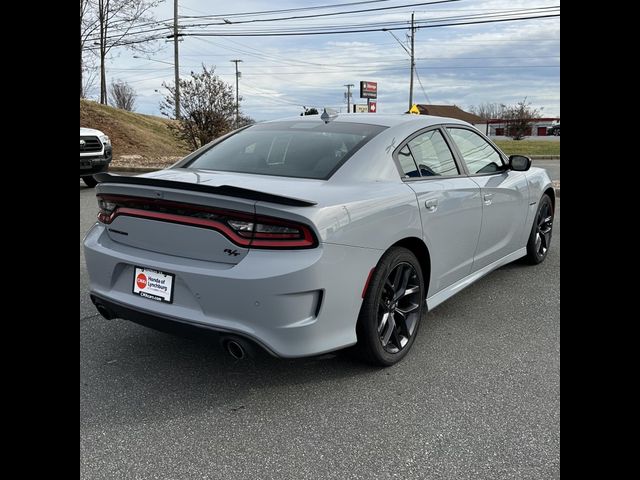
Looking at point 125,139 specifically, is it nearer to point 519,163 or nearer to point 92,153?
point 92,153

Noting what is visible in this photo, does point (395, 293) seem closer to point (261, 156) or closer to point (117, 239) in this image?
point (261, 156)

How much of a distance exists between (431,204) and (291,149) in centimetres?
96

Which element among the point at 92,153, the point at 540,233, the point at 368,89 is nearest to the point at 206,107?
the point at 92,153

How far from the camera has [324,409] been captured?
2805mm

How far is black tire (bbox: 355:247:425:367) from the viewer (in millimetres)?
3023

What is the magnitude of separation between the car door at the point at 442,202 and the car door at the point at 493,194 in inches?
6.0

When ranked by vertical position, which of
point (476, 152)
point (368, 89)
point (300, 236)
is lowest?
point (300, 236)

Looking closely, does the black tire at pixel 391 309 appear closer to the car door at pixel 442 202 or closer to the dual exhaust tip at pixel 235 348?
the car door at pixel 442 202

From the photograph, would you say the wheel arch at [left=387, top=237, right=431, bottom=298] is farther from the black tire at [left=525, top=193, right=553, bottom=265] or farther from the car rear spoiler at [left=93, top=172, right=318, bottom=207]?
the black tire at [left=525, top=193, right=553, bottom=265]

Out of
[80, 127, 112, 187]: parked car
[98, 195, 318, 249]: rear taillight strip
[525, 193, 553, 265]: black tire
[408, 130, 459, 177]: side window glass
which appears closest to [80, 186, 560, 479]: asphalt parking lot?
[98, 195, 318, 249]: rear taillight strip

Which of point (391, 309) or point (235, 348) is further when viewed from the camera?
point (391, 309)

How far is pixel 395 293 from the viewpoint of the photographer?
3.29 m
